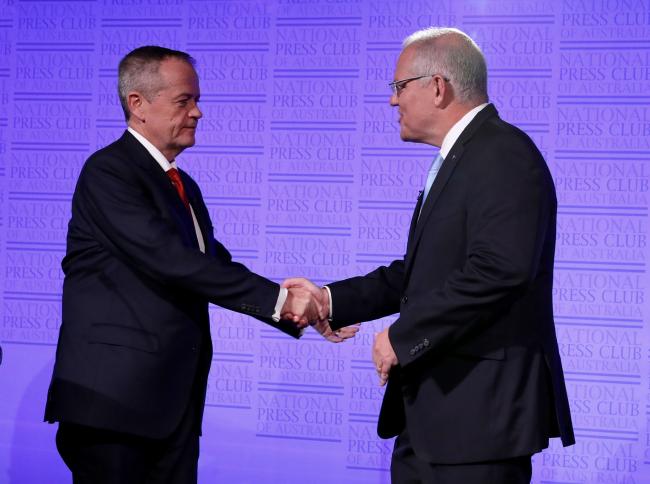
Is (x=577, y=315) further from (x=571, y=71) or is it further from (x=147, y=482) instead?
(x=147, y=482)

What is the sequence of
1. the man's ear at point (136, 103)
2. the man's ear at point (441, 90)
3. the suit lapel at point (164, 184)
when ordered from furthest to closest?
1. the man's ear at point (136, 103)
2. the suit lapel at point (164, 184)
3. the man's ear at point (441, 90)

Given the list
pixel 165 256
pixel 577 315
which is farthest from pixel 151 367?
pixel 577 315

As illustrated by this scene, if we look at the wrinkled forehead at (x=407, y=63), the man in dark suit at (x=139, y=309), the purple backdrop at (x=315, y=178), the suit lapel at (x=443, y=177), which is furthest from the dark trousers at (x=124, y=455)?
the purple backdrop at (x=315, y=178)

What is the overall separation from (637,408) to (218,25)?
2302 mm

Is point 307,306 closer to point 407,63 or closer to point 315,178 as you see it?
point 407,63

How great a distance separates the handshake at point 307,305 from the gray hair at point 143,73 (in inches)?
27.9

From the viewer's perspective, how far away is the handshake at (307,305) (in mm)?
2752

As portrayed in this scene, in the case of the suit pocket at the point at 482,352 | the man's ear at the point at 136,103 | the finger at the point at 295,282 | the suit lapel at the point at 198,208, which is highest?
the man's ear at the point at 136,103

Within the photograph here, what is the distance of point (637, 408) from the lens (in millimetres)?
3643

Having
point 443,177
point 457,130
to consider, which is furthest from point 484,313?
point 457,130

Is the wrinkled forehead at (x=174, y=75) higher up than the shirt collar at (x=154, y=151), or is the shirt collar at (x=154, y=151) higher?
the wrinkled forehead at (x=174, y=75)

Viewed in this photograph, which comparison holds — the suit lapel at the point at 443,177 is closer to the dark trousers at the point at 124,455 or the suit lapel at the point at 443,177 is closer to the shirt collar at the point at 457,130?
the shirt collar at the point at 457,130

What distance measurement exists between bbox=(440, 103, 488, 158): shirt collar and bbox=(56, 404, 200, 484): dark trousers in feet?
3.25

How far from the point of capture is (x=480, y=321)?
2127 millimetres
